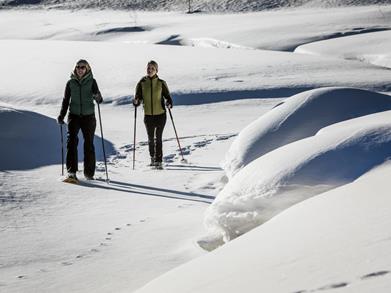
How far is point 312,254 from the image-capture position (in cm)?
271

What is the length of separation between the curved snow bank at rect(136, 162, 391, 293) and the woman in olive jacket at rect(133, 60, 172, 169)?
5.24m

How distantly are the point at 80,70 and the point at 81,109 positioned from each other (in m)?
0.46

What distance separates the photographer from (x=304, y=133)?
6.79 meters

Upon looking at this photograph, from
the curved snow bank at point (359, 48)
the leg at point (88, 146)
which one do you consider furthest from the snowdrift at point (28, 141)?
the curved snow bank at point (359, 48)

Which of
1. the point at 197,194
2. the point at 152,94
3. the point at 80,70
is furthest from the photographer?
the point at 152,94

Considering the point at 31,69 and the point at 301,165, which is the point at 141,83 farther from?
the point at 31,69

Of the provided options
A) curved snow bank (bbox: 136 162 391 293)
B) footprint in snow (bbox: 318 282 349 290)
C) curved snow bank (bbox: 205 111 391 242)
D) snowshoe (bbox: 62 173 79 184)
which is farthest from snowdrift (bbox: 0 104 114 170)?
footprint in snow (bbox: 318 282 349 290)

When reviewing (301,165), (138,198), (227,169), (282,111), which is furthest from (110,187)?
(301,165)

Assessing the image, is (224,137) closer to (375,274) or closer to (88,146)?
(88,146)

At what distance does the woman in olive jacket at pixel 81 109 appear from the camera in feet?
24.9

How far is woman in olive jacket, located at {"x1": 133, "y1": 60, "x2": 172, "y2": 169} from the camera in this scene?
8727 mm

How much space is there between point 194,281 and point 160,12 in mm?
54673

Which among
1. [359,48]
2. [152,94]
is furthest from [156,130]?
→ [359,48]

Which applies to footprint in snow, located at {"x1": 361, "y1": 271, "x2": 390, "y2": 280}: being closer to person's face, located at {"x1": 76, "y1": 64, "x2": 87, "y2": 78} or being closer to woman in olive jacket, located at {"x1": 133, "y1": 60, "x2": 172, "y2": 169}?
person's face, located at {"x1": 76, "y1": 64, "x2": 87, "y2": 78}
